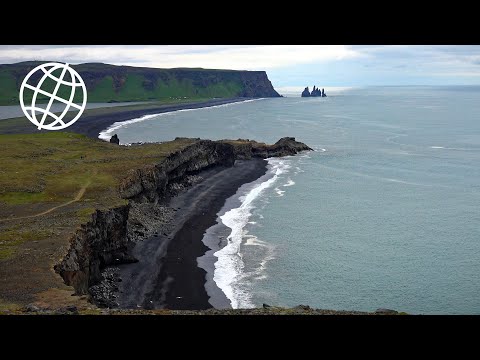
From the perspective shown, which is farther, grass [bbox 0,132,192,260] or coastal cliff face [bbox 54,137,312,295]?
grass [bbox 0,132,192,260]

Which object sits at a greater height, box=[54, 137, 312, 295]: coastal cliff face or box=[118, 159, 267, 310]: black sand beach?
box=[54, 137, 312, 295]: coastal cliff face

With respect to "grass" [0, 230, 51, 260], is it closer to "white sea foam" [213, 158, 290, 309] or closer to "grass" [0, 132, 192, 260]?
"grass" [0, 132, 192, 260]

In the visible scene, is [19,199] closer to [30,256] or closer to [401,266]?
[30,256]

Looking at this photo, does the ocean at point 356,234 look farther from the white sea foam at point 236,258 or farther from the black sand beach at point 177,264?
the black sand beach at point 177,264

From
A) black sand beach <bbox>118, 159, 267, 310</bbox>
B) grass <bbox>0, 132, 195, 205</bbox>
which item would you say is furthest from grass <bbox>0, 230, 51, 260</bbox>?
grass <bbox>0, 132, 195, 205</bbox>

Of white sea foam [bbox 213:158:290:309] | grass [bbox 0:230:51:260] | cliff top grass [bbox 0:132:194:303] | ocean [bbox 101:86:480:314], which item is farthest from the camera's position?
ocean [bbox 101:86:480:314]

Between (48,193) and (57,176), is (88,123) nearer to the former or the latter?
(57,176)
